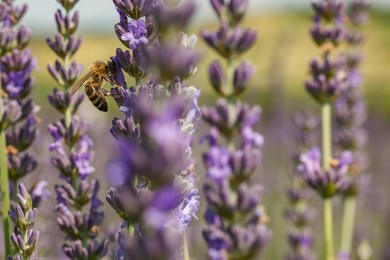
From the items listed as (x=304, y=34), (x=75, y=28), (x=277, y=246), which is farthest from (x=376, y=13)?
(x=75, y=28)

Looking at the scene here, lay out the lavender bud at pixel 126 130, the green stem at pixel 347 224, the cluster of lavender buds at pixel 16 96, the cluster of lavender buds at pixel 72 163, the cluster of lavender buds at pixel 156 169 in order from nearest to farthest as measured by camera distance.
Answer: the cluster of lavender buds at pixel 156 169, the lavender bud at pixel 126 130, the cluster of lavender buds at pixel 72 163, the cluster of lavender buds at pixel 16 96, the green stem at pixel 347 224

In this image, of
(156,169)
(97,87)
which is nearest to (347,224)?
(97,87)

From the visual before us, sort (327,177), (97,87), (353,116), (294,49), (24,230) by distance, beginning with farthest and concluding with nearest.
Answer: (294,49) < (353,116) < (327,177) < (97,87) < (24,230)

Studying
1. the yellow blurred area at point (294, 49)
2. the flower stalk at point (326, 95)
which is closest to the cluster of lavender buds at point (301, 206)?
the flower stalk at point (326, 95)

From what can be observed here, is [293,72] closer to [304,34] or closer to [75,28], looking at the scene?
[304,34]

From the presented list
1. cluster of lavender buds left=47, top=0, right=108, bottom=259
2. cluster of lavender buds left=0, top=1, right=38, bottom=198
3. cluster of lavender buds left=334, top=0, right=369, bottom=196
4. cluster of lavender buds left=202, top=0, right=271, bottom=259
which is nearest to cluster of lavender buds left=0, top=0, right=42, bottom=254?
cluster of lavender buds left=0, top=1, right=38, bottom=198

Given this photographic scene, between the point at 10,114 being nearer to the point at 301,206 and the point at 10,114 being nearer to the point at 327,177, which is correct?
the point at 327,177

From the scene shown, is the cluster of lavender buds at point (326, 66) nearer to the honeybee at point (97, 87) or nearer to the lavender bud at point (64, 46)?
the honeybee at point (97, 87)
